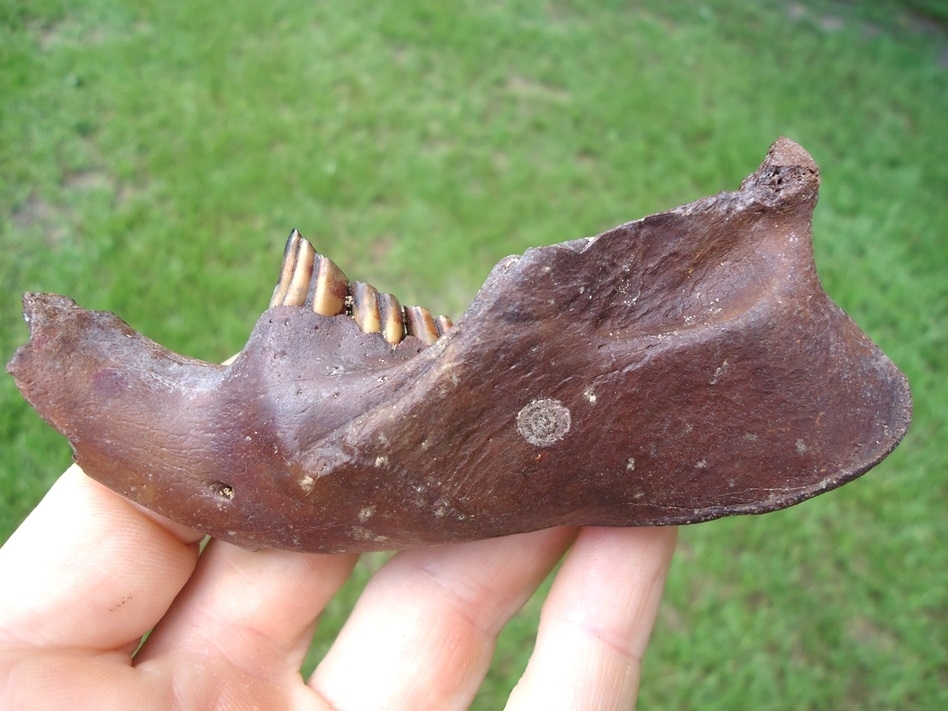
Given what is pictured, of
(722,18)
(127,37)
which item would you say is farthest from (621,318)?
(722,18)

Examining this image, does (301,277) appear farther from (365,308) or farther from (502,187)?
(502,187)

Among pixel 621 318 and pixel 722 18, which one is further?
pixel 722 18

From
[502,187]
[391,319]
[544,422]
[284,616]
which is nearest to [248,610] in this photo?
[284,616]

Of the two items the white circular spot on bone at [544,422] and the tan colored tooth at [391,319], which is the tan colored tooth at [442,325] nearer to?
the tan colored tooth at [391,319]

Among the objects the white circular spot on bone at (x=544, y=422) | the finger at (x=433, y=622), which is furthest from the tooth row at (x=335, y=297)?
the finger at (x=433, y=622)

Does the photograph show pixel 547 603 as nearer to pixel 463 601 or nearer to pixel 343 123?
pixel 463 601

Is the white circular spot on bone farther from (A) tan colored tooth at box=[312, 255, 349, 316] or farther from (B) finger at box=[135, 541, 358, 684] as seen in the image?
(B) finger at box=[135, 541, 358, 684]

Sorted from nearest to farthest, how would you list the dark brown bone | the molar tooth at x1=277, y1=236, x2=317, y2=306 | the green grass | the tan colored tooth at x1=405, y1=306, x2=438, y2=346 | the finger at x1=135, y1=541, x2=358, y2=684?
1. the dark brown bone
2. the molar tooth at x1=277, y1=236, x2=317, y2=306
3. the tan colored tooth at x1=405, y1=306, x2=438, y2=346
4. the finger at x1=135, y1=541, x2=358, y2=684
5. the green grass

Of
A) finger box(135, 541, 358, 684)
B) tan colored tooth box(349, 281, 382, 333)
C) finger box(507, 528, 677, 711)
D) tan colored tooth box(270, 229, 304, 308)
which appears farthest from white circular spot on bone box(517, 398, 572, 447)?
finger box(135, 541, 358, 684)
